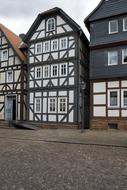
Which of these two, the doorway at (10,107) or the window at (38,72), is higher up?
the window at (38,72)

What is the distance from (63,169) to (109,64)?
13.8 m

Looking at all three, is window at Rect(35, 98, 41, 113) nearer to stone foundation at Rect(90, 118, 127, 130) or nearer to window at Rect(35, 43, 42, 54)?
window at Rect(35, 43, 42, 54)

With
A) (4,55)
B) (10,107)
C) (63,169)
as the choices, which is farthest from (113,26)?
(63,169)

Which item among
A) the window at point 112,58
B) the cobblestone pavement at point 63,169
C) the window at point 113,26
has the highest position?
the window at point 113,26

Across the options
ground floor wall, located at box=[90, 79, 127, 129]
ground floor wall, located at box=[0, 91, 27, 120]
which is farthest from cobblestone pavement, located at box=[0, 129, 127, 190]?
ground floor wall, located at box=[0, 91, 27, 120]

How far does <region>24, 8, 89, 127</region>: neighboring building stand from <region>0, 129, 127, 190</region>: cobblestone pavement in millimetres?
10619

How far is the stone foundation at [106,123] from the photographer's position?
63.5 feet

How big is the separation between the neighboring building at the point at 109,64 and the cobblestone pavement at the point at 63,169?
8.25 m

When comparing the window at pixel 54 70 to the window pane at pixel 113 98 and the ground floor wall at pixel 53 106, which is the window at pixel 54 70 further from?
the window pane at pixel 113 98

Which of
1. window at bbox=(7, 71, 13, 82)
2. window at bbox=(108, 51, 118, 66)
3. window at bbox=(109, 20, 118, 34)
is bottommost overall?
window at bbox=(7, 71, 13, 82)

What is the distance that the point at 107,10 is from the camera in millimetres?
20891

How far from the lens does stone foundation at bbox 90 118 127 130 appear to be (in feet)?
63.5

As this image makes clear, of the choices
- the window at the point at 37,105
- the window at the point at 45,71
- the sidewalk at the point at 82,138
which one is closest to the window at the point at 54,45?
the window at the point at 45,71

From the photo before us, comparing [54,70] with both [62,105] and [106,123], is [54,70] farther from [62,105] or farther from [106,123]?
[106,123]
